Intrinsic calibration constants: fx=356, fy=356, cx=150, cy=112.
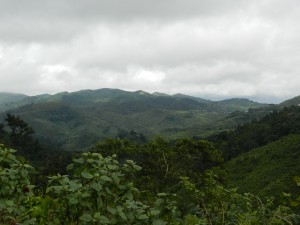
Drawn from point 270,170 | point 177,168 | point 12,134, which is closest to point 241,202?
point 177,168

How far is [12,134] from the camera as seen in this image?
103m

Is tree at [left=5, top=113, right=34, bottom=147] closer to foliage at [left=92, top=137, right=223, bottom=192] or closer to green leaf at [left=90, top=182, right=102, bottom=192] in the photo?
foliage at [left=92, top=137, right=223, bottom=192]

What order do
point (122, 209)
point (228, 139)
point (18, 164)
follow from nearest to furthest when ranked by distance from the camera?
point (122, 209), point (18, 164), point (228, 139)

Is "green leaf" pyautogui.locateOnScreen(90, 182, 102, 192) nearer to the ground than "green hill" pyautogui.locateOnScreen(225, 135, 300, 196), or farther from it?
farther from it

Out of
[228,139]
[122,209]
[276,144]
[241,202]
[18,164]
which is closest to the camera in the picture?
[122,209]

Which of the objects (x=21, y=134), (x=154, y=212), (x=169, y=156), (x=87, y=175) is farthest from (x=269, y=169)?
(x=87, y=175)

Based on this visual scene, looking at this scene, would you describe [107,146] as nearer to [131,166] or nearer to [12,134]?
[131,166]

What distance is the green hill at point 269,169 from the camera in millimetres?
61906

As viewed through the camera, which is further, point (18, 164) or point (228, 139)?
point (228, 139)

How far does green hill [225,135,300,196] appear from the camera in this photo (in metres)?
61.9

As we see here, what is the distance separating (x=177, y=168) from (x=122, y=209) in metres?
33.1

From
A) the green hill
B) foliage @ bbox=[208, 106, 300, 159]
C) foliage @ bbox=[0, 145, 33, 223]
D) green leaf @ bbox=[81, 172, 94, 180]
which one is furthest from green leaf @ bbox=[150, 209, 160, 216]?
foliage @ bbox=[208, 106, 300, 159]

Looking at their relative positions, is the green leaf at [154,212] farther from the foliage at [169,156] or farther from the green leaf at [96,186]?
A: the foliage at [169,156]

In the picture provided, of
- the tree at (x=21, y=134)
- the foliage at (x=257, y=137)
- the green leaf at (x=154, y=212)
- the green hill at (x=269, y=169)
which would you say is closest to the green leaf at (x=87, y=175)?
the green leaf at (x=154, y=212)
